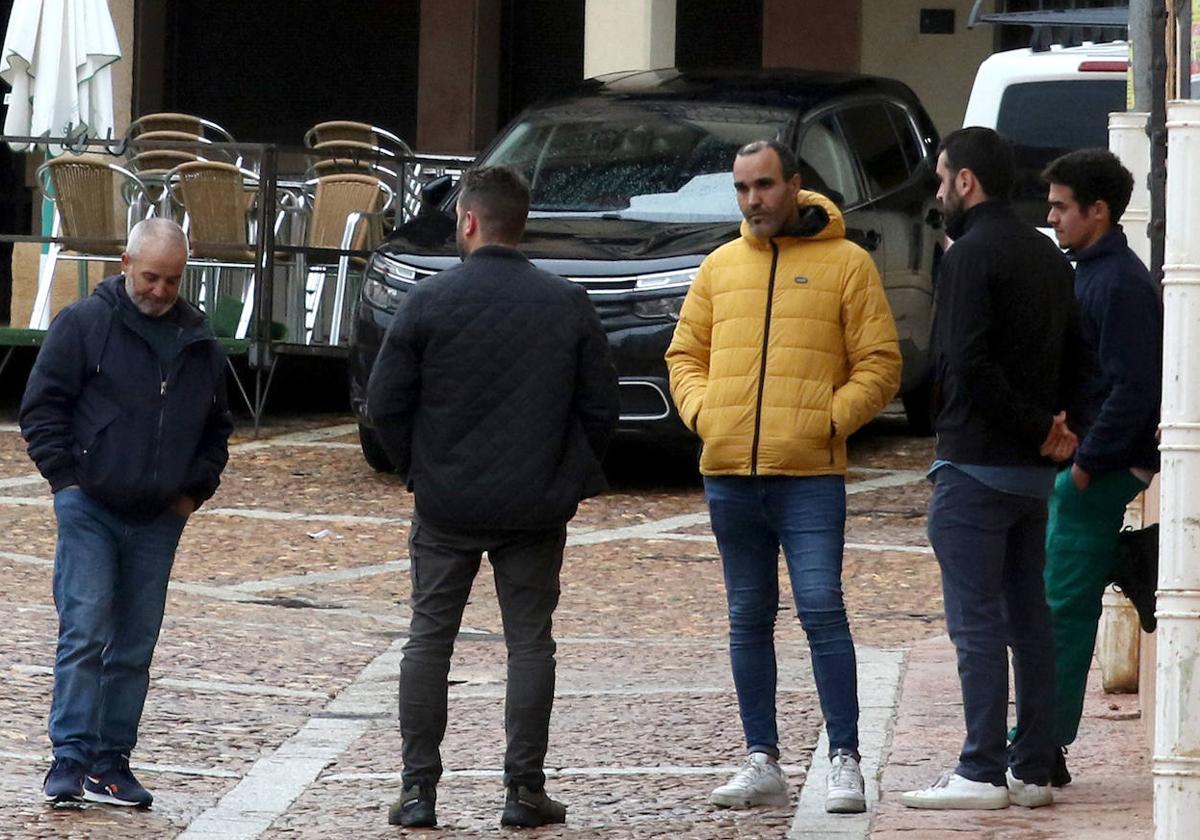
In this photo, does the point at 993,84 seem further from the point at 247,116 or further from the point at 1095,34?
the point at 247,116

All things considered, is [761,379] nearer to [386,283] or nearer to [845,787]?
[845,787]

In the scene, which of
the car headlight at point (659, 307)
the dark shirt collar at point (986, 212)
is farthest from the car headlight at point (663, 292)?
the dark shirt collar at point (986, 212)

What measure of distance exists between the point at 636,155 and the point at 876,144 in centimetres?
143

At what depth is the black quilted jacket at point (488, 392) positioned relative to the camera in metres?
5.87

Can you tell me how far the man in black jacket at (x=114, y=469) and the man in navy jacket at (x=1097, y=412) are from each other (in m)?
2.17

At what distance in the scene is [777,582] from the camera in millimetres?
6098

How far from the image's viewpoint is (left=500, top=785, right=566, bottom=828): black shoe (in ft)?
19.5

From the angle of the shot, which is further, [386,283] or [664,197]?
[664,197]

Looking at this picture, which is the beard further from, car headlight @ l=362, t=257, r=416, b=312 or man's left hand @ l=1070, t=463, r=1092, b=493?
car headlight @ l=362, t=257, r=416, b=312

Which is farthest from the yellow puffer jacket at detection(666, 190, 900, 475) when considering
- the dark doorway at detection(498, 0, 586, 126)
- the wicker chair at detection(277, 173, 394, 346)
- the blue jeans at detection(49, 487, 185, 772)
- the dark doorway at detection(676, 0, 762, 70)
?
the dark doorway at detection(498, 0, 586, 126)

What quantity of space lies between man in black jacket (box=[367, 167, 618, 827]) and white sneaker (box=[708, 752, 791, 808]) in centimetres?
41

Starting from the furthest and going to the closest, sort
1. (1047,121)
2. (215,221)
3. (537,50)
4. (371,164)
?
(537,50) → (371,164) → (215,221) → (1047,121)

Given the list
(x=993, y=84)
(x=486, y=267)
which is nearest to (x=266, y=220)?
(x=993, y=84)

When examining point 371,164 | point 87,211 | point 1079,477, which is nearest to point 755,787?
point 1079,477
